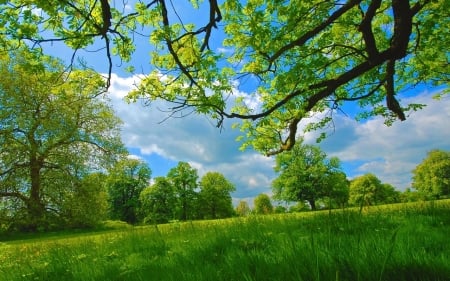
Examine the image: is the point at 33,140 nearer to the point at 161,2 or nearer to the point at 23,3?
the point at 23,3

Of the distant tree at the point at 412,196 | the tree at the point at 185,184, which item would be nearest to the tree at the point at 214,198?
the tree at the point at 185,184

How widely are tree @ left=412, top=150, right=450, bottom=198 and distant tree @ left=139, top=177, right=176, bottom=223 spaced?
52.9 m

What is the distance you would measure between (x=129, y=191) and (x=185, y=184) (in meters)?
13.6

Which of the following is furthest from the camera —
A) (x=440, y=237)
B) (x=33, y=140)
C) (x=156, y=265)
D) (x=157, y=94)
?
(x=33, y=140)

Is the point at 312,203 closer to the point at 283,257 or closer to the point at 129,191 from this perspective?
the point at 129,191

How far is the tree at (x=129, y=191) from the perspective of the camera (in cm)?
7394

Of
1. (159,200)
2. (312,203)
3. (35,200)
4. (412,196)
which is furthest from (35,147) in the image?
(412,196)

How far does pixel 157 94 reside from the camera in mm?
11172

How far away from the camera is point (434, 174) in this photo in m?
73.2

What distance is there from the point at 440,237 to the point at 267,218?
381 cm

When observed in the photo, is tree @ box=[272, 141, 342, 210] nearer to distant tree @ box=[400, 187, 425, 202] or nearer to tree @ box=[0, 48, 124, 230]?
distant tree @ box=[400, 187, 425, 202]

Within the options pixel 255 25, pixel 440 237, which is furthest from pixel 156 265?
pixel 255 25

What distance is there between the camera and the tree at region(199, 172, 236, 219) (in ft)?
242

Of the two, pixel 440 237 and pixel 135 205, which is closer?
pixel 440 237
